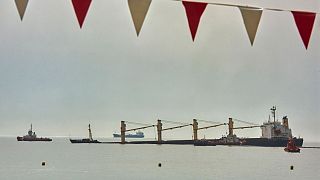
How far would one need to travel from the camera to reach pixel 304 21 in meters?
7.81

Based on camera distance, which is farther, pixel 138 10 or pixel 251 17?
pixel 251 17

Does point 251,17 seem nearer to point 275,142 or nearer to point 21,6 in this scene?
point 21,6

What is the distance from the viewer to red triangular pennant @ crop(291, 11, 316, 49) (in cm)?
777

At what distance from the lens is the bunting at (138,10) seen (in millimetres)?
7418

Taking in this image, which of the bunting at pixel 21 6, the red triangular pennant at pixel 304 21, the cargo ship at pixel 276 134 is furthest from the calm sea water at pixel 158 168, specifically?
the bunting at pixel 21 6

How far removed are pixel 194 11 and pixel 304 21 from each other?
5.57ft

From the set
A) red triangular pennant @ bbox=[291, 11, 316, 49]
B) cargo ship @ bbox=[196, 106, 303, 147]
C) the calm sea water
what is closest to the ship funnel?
cargo ship @ bbox=[196, 106, 303, 147]

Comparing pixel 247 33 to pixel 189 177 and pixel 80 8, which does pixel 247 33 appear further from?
pixel 189 177

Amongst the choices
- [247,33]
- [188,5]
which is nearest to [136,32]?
[188,5]

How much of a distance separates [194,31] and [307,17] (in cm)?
172

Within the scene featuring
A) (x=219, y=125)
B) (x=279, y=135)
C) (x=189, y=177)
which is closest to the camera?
(x=189, y=177)

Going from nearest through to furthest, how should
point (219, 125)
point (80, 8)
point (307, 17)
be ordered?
point (80, 8) → point (307, 17) → point (219, 125)

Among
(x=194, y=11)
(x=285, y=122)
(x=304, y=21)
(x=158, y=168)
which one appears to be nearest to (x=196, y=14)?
(x=194, y=11)

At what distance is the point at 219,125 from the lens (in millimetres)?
116000
